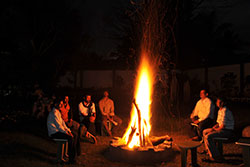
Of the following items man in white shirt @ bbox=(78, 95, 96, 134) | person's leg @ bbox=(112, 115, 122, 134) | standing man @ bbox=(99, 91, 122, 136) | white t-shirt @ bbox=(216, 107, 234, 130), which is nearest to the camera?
white t-shirt @ bbox=(216, 107, 234, 130)

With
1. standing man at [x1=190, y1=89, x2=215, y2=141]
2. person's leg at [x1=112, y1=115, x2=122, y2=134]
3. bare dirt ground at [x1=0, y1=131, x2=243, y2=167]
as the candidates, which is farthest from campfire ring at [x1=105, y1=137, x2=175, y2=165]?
person's leg at [x1=112, y1=115, x2=122, y2=134]

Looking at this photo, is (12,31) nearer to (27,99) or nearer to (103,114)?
(27,99)

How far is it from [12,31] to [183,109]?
31.1 feet

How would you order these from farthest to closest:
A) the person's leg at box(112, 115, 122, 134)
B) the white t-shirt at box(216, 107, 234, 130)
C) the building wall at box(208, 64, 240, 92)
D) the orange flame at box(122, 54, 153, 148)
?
the building wall at box(208, 64, 240, 92) → the person's leg at box(112, 115, 122, 134) → the orange flame at box(122, 54, 153, 148) → the white t-shirt at box(216, 107, 234, 130)

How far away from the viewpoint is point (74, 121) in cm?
767

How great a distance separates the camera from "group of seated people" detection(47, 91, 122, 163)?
5.97 m

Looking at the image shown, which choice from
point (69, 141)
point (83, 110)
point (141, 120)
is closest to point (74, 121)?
point (83, 110)

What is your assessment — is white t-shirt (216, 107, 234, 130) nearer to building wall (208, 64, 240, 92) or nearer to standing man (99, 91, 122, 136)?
standing man (99, 91, 122, 136)

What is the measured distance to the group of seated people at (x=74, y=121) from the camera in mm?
5973

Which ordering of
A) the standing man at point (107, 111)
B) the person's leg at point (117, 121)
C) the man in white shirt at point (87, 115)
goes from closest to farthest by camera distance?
the man in white shirt at point (87, 115)
the standing man at point (107, 111)
the person's leg at point (117, 121)

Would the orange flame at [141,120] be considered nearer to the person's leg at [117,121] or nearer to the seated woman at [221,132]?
the seated woman at [221,132]

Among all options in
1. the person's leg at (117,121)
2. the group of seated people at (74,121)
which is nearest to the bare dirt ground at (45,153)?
the group of seated people at (74,121)

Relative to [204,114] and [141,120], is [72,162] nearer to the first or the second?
[141,120]

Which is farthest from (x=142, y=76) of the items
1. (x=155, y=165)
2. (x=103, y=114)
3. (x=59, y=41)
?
(x=59, y=41)
